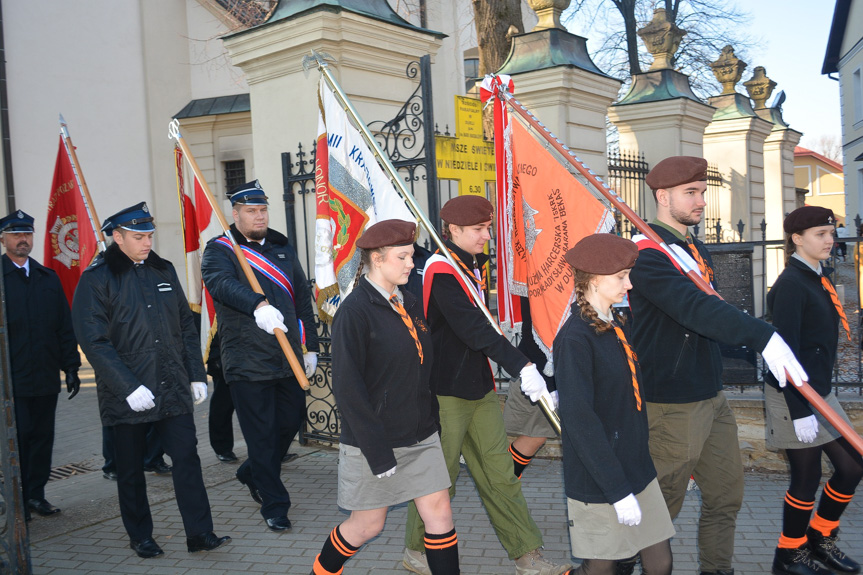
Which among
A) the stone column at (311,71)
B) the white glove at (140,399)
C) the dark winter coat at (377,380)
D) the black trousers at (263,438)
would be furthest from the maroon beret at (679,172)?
the stone column at (311,71)

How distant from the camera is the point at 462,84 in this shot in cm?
2070

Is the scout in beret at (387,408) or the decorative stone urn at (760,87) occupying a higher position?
the decorative stone urn at (760,87)

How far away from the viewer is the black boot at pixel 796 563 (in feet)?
13.1

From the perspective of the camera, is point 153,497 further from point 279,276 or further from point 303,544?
point 279,276

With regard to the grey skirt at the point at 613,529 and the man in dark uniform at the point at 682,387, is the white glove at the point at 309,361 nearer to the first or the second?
the man in dark uniform at the point at 682,387

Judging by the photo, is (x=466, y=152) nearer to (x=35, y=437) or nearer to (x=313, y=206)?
(x=313, y=206)

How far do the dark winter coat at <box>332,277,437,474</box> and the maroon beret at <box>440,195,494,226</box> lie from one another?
2.97 ft

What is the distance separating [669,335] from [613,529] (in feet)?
3.36

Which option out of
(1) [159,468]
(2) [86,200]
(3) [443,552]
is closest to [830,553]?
(3) [443,552]

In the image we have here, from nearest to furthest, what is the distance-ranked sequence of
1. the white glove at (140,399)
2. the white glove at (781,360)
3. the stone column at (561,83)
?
the white glove at (781,360) < the white glove at (140,399) < the stone column at (561,83)

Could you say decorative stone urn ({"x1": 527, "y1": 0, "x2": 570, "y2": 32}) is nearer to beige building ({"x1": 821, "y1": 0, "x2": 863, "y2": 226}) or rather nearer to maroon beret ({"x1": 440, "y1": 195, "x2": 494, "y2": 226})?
maroon beret ({"x1": 440, "y1": 195, "x2": 494, "y2": 226})

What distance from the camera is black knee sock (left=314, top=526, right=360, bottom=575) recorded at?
356cm

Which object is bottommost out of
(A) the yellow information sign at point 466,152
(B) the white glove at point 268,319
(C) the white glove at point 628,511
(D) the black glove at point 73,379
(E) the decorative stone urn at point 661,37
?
(C) the white glove at point 628,511

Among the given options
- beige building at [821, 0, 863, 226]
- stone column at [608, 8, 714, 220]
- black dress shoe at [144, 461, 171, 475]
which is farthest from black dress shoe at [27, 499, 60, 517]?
beige building at [821, 0, 863, 226]
